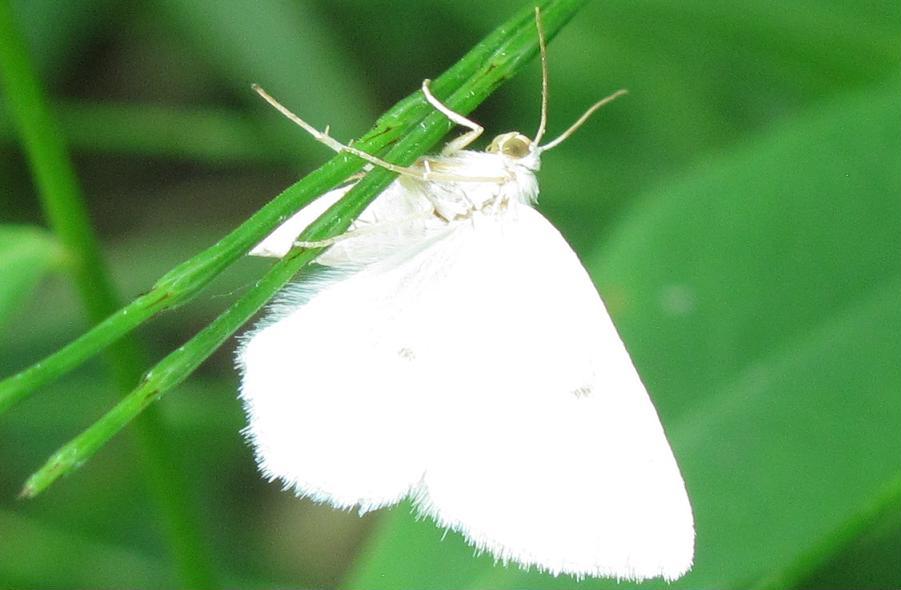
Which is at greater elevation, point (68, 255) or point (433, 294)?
point (68, 255)

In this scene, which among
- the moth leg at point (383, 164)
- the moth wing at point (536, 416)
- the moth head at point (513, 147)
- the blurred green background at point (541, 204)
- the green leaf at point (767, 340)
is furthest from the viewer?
the blurred green background at point (541, 204)

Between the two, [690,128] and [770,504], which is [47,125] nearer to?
[770,504]

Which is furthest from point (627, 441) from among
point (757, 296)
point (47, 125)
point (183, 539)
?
point (47, 125)

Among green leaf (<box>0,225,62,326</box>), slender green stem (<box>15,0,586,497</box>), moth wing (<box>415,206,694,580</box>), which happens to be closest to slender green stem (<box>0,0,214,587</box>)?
green leaf (<box>0,225,62,326</box>)

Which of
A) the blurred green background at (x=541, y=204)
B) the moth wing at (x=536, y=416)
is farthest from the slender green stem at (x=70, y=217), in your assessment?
the moth wing at (x=536, y=416)

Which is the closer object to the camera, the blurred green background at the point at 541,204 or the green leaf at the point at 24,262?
the green leaf at the point at 24,262

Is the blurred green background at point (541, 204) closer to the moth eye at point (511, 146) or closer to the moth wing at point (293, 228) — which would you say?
the moth eye at point (511, 146)
